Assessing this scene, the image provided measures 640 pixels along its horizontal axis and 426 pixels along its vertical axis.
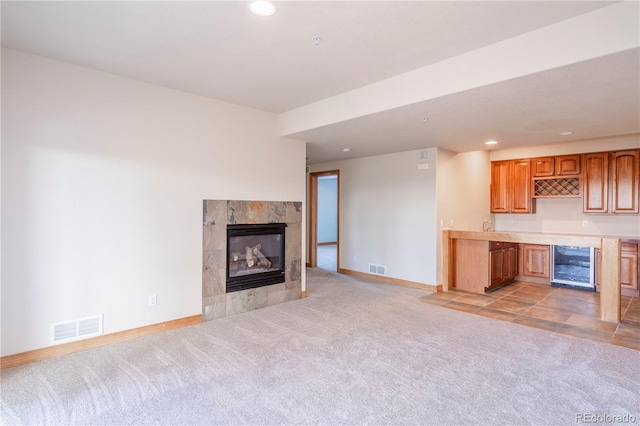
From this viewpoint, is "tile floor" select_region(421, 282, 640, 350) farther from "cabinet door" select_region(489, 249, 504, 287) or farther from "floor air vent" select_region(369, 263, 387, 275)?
"floor air vent" select_region(369, 263, 387, 275)

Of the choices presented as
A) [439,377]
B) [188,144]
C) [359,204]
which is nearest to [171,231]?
[188,144]

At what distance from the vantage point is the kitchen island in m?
3.93

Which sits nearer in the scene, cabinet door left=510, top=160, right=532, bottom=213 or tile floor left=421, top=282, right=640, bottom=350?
tile floor left=421, top=282, right=640, bottom=350

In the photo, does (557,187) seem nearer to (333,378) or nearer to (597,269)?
(597,269)

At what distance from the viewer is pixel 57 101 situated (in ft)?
9.93

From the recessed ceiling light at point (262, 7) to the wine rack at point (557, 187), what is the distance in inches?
226

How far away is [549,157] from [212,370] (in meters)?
6.19

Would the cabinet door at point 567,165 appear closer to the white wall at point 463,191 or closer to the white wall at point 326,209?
the white wall at point 463,191

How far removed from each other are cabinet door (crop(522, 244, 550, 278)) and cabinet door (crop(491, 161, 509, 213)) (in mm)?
853

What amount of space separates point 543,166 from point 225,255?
5.55m

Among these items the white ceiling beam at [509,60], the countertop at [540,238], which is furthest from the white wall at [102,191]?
the countertop at [540,238]

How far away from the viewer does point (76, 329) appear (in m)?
3.10

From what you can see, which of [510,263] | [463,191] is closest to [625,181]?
[510,263]

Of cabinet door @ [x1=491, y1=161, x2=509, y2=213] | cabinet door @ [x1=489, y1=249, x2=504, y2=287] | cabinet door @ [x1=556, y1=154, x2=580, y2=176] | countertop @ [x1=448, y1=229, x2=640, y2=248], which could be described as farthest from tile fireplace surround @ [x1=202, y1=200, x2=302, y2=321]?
cabinet door @ [x1=556, y1=154, x2=580, y2=176]
